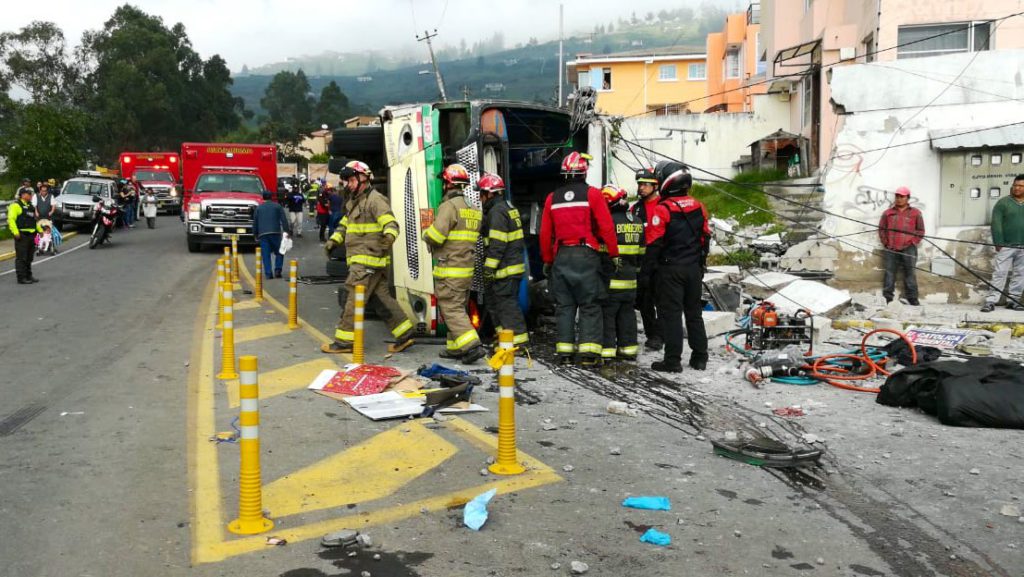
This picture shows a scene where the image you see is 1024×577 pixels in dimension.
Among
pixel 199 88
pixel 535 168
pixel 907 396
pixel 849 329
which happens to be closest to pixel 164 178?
pixel 535 168

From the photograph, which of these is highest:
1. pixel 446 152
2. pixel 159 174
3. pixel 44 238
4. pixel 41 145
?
pixel 41 145

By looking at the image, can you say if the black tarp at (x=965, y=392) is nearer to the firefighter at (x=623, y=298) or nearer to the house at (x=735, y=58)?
the firefighter at (x=623, y=298)

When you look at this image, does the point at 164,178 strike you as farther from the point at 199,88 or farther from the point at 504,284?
the point at 199,88

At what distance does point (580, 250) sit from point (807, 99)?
68.5 ft

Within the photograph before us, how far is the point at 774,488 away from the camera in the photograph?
5.67m

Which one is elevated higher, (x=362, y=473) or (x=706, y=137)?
(x=706, y=137)

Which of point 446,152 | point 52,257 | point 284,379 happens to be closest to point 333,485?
point 284,379

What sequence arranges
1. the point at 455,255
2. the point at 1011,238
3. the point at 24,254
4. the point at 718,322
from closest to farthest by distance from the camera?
the point at 455,255 < the point at 718,322 < the point at 1011,238 < the point at 24,254

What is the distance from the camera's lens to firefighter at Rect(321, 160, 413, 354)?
10.2 metres

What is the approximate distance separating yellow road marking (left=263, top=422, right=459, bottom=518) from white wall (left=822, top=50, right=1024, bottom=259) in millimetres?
9789

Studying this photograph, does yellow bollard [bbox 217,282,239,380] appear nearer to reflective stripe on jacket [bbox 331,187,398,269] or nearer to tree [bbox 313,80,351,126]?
reflective stripe on jacket [bbox 331,187,398,269]

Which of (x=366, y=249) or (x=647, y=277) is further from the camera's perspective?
(x=647, y=277)

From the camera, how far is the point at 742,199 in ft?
68.7

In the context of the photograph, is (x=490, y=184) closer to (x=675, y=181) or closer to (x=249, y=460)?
(x=675, y=181)
